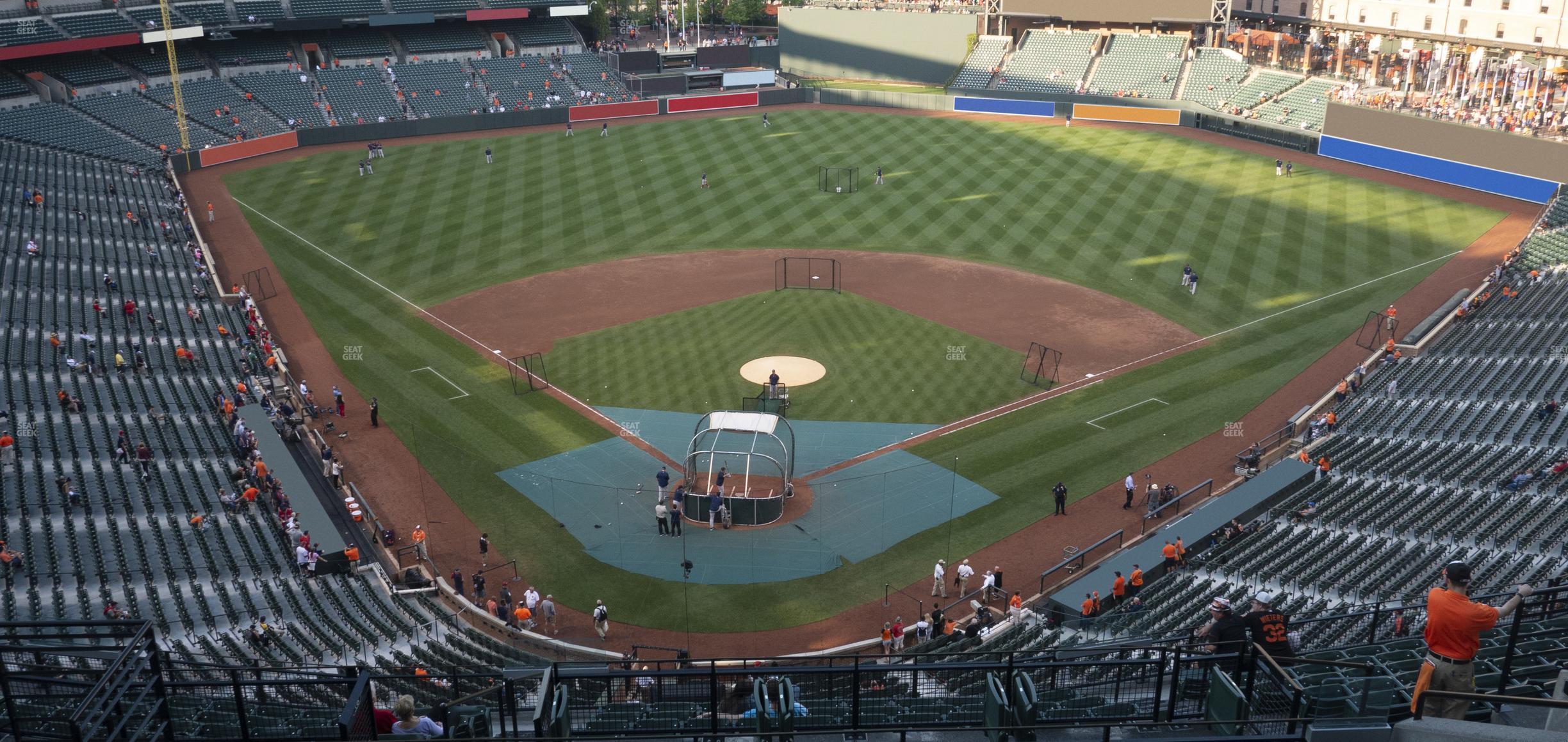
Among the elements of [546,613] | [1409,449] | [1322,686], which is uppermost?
[1322,686]

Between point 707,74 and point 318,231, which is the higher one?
point 707,74

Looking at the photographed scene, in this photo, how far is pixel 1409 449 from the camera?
29656 millimetres

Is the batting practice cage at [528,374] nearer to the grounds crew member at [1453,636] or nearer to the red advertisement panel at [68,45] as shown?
the grounds crew member at [1453,636]

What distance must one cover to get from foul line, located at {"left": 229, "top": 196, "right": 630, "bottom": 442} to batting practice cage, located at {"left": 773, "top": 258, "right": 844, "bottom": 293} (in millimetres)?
11827

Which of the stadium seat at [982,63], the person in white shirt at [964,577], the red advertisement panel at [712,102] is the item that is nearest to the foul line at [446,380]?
the person in white shirt at [964,577]

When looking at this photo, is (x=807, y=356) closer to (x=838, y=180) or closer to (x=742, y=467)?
(x=742, y=467)

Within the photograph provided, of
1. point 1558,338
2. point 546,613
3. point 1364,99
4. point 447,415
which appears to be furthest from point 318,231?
point 1364,99

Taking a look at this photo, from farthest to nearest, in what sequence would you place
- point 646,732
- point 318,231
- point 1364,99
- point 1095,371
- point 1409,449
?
point 1364,99 → point 318,231 → point 1095,371 → point 1409,449 → point 646,732

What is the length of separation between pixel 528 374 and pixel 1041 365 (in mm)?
17332

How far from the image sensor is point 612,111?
7494cm

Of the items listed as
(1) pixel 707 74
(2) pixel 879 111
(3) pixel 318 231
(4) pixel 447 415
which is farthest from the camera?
(1) pixel 707 74

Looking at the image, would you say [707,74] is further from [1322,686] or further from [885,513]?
[1322,686]

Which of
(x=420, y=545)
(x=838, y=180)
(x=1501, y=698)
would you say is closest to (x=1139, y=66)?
(x=838, y=180)

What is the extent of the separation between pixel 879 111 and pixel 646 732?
7031cm
